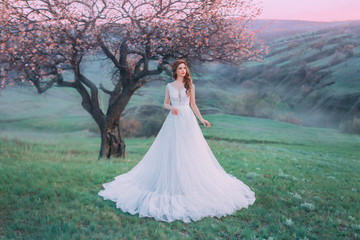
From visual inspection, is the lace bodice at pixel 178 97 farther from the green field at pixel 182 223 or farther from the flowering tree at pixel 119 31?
the flowering tree at pixel 119 31

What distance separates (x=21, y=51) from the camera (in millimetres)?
8852

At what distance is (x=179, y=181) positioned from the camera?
214 inches

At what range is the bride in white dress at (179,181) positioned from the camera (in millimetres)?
5117

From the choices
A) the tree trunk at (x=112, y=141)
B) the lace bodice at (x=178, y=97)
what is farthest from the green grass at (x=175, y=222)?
the lace bodice at (x=178, y=97)

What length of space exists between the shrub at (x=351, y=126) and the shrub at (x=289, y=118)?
3.94 metres

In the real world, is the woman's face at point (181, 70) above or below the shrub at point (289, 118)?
above

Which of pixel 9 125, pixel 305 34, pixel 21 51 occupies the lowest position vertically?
pixel 9 125

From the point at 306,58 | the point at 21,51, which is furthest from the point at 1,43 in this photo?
the point at 306,58

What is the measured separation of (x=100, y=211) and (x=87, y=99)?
22.8 feet

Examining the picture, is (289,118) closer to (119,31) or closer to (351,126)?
(351,126)

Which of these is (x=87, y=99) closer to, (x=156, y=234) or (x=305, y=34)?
(x=156, y=234)

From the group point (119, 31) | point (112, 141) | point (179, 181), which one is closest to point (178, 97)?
point (179, 181)

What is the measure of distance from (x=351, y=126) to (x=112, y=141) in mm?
17500

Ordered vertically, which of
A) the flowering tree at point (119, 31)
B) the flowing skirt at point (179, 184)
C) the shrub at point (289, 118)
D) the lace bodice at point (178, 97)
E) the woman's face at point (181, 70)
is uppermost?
the flowering tree at point (119, 31)
